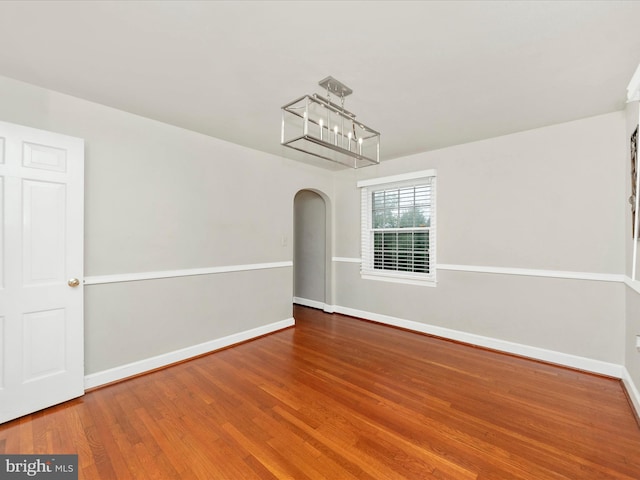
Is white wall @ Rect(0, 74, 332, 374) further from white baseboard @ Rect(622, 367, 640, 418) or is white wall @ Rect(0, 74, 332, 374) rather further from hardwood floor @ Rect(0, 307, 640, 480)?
white baseboard @ Rect(622, 367, 640, 418)

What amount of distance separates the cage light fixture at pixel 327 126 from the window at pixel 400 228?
24.8 inches

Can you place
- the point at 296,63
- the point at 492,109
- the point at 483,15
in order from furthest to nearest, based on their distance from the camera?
the point at 492,109, the point at 296,63, the point at 483,15

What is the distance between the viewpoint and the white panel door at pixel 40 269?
212 cm

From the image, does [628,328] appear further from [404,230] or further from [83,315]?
[83,315]

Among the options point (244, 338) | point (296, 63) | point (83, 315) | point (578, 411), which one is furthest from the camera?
point (244, 338)

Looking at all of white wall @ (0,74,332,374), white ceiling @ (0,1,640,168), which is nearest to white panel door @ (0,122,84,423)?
white wall @ (0,74,332,374)

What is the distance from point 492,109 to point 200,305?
3615 millimetres

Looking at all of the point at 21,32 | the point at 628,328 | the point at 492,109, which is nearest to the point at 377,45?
the point at 492,109

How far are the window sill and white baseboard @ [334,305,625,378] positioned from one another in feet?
1.81

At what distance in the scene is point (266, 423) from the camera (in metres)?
2.08

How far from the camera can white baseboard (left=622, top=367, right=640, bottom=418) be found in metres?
2.19

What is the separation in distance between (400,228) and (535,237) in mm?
1659

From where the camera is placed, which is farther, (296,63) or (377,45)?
(296,63)

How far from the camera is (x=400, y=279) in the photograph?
4.30 m
